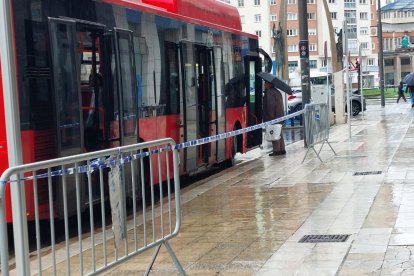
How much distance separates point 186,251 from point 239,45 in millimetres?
9915

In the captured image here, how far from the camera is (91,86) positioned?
380 inches

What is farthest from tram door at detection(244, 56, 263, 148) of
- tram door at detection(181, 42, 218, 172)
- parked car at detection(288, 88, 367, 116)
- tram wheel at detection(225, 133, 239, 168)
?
parked car at detection(288, 88, 367, 116)

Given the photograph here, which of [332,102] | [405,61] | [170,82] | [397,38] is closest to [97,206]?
[170,82]

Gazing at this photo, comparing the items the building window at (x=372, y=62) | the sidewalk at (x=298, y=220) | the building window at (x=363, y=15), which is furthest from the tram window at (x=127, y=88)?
the building window at (x=372, y=62)

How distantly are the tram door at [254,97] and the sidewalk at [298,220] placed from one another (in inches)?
80.2

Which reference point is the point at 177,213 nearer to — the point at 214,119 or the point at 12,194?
the point at 12,194

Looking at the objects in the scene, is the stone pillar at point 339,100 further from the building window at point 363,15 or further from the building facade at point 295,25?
the building window at point 363,15

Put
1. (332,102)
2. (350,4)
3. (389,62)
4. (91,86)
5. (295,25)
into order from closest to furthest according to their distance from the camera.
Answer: (91,86), (332,102), (295,25), (350,4), (389,62)

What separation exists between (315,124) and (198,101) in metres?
3.14

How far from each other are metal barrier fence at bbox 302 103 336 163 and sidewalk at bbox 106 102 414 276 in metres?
0.46

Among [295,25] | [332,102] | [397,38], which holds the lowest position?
[332,102]

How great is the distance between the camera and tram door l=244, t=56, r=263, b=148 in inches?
704

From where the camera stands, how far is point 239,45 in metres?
17.2

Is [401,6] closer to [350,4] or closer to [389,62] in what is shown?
[350,4]
